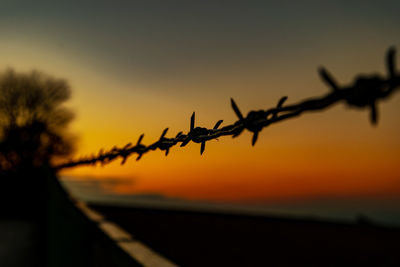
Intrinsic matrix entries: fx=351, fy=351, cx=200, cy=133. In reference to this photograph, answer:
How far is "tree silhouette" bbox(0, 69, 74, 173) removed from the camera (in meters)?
15.4

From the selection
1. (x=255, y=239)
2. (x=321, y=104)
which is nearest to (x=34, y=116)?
(x=255, y=239)

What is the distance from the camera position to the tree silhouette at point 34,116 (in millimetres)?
15352

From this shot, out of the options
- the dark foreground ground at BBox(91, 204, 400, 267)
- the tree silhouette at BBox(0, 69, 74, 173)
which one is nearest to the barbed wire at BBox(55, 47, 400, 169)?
the dark foreground ground at BBox(91, 204, 400, 267)

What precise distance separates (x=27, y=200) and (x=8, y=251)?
5.97ft

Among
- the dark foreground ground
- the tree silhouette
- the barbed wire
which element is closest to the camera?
the barbed wire

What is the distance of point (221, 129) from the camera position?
126 cm

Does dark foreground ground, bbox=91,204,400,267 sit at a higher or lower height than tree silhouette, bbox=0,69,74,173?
lower

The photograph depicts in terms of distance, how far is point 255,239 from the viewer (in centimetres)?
1365

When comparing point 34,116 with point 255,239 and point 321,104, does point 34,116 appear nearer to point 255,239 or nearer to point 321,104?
point 255,239

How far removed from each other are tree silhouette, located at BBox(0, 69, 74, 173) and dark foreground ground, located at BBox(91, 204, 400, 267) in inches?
179

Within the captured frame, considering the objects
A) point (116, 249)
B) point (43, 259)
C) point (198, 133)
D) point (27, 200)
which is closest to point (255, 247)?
point (27, 200)

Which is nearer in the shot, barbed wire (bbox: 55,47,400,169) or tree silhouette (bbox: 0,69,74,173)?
barbed wire (bbox: 55,47,400,169)

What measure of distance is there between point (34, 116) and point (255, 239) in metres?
11.4

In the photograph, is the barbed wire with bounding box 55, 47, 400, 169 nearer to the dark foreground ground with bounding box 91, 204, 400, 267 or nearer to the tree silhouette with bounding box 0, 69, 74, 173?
the dark foreground ground with bounding box 91, 204, 400, 267
